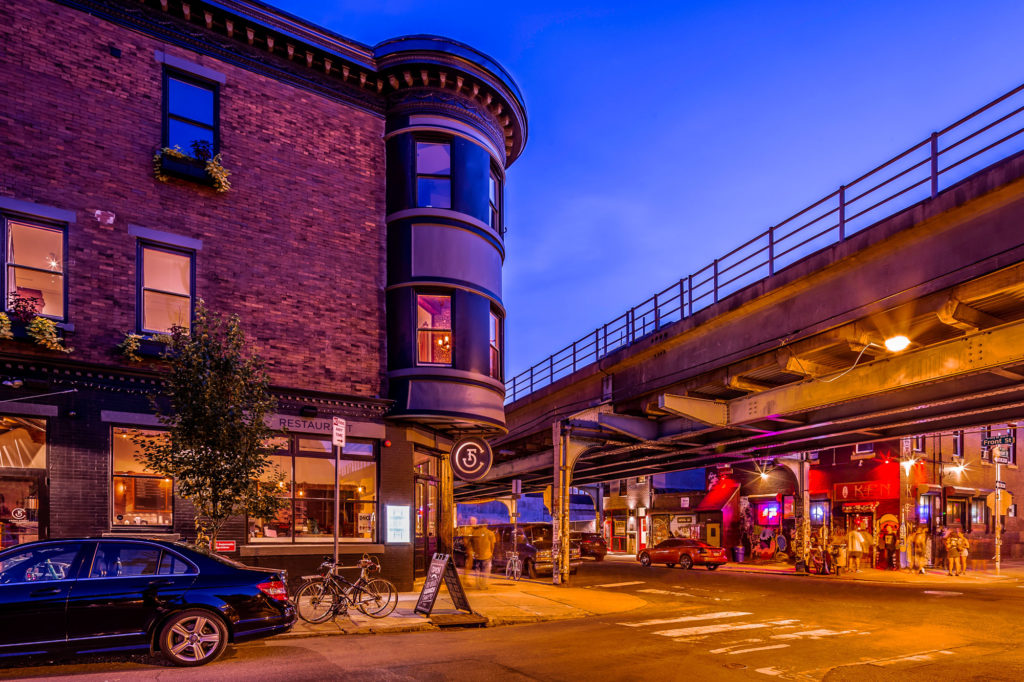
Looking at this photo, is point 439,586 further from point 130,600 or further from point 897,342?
point 897,342

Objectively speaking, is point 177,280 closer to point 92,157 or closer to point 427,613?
point 92,157

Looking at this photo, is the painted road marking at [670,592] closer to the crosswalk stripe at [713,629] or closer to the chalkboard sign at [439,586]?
the crosswalk stripe at [713,629]

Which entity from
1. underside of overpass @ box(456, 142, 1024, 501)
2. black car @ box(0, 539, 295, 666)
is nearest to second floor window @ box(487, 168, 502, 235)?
underside of overpass @ box(456, 142, 1024, 501)

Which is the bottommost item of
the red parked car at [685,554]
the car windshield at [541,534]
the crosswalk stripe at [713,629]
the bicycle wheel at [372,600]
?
the red parked car at [685,554]

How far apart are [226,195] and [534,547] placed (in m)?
15.7

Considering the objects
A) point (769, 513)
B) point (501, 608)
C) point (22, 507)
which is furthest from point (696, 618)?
point (769, 513)

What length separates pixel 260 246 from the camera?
15.9 meters

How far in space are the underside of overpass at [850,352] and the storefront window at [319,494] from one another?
27.6 ft

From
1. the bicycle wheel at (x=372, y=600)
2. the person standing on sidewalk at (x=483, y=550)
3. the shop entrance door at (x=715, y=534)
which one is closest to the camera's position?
the bicycle wheel at (x=372, y=600)

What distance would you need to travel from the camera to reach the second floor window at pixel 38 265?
13219 millimetres

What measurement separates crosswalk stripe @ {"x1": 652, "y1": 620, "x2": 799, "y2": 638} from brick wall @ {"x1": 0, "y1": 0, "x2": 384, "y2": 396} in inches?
335

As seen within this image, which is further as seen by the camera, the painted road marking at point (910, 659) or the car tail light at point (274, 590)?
the painted road marking at point (910, 659)

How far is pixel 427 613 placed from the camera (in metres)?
12.6

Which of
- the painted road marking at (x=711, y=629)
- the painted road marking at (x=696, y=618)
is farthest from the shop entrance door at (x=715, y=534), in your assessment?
the painted road marking at (x=711, y=629)
